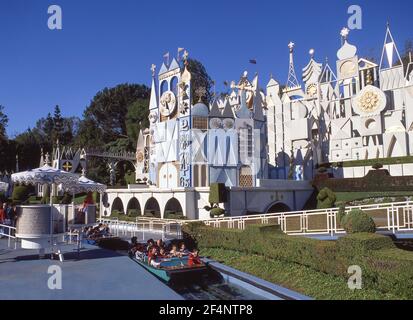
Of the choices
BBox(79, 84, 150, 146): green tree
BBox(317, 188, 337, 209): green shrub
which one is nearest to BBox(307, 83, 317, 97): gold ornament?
BBox(317, 188, 337, 209): green shrub

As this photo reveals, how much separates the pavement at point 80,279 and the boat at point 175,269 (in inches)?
19.2

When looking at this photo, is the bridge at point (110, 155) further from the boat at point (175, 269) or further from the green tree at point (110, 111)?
the boat at point (175, 269)

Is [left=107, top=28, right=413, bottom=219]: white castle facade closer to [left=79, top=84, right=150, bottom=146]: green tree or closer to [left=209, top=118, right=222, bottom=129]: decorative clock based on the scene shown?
[left=209, top=118, right=222, bottom=129]: decorative clock

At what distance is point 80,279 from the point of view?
11.6 meters

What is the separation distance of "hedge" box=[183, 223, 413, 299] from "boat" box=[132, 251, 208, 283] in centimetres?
273

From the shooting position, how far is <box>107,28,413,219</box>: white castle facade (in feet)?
109

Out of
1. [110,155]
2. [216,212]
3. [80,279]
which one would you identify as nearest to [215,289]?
[80,279]

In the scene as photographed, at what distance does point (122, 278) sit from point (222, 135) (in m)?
23.2

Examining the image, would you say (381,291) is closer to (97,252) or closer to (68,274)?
(68,274)

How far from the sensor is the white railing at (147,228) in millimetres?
22359

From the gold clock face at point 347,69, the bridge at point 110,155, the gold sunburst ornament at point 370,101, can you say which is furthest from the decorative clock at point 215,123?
the bridge at point 110,155

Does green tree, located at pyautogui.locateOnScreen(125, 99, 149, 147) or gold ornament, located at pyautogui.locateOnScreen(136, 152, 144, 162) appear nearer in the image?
gold ornament, located at pyautogui.locateOnScreen(136, 152, 144, 162)

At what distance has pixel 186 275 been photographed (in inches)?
519
